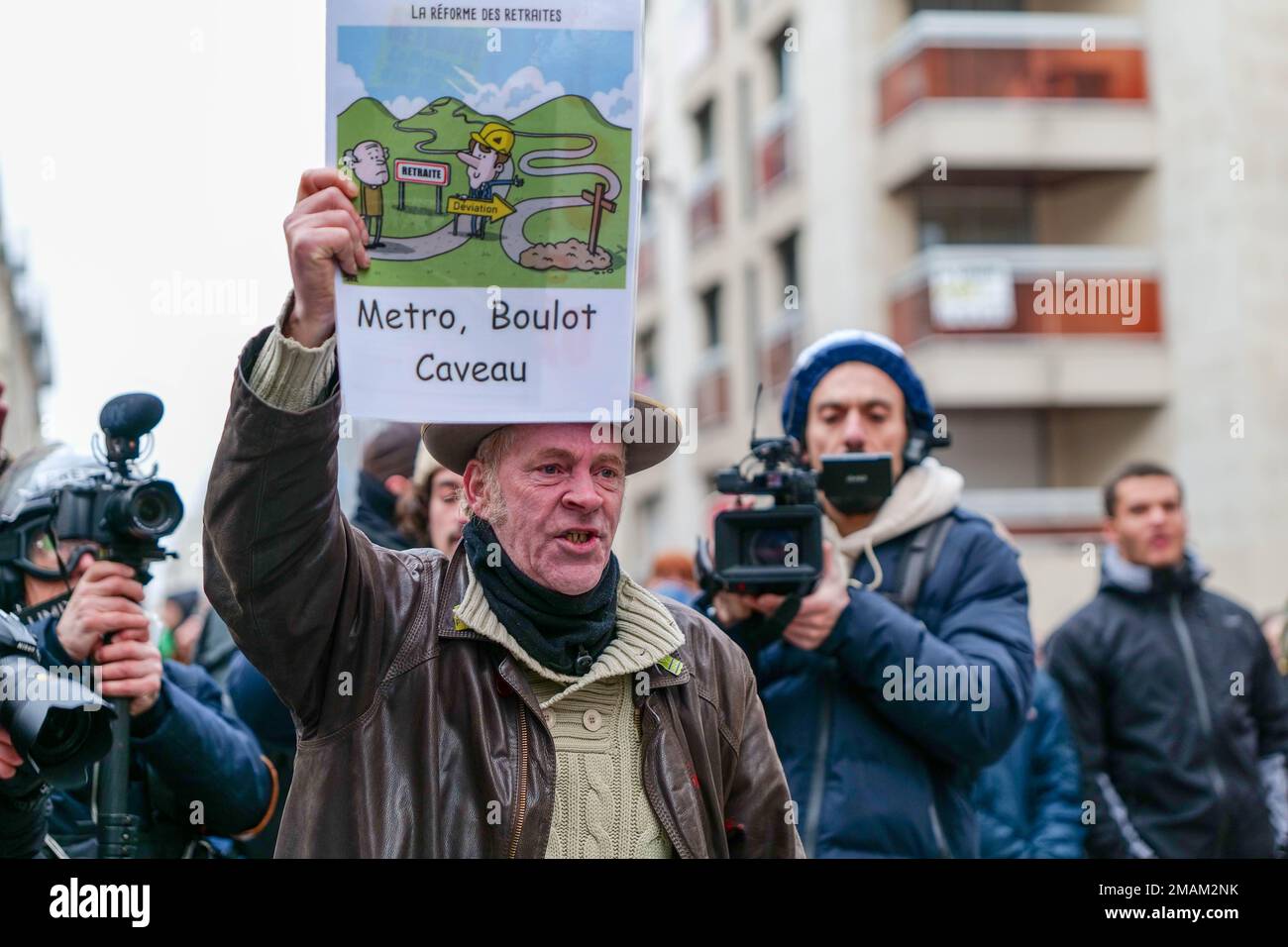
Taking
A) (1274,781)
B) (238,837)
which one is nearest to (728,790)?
(238,837)

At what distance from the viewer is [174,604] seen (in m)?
10.2

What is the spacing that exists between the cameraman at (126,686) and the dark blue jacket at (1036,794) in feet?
6.96

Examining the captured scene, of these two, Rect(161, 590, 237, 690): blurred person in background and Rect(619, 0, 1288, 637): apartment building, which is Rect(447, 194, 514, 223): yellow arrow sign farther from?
Rect(619, 0, 1288, 637): apartment building

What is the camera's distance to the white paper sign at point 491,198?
2693mm

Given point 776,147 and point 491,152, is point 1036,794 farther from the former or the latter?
point 776,147

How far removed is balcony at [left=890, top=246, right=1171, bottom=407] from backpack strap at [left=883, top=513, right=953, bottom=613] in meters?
14.9

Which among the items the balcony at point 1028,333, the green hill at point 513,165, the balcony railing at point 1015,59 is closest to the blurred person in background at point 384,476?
the green hill at point 513,165

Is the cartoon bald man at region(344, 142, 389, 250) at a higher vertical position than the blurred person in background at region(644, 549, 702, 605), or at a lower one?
higher

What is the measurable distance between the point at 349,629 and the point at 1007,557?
1880 millimetres

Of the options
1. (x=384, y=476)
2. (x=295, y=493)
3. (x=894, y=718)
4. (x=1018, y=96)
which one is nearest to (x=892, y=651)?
(x=894, y=718)

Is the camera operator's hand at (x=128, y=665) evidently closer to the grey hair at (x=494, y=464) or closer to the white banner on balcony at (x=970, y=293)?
the grey hair at (x=494, y=464)

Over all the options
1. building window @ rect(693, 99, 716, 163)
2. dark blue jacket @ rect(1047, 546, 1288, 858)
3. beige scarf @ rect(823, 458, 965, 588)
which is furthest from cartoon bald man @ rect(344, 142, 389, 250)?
building window @ rect(693, 99, 716, 163)

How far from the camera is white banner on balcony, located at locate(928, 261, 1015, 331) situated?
62.1 ft
